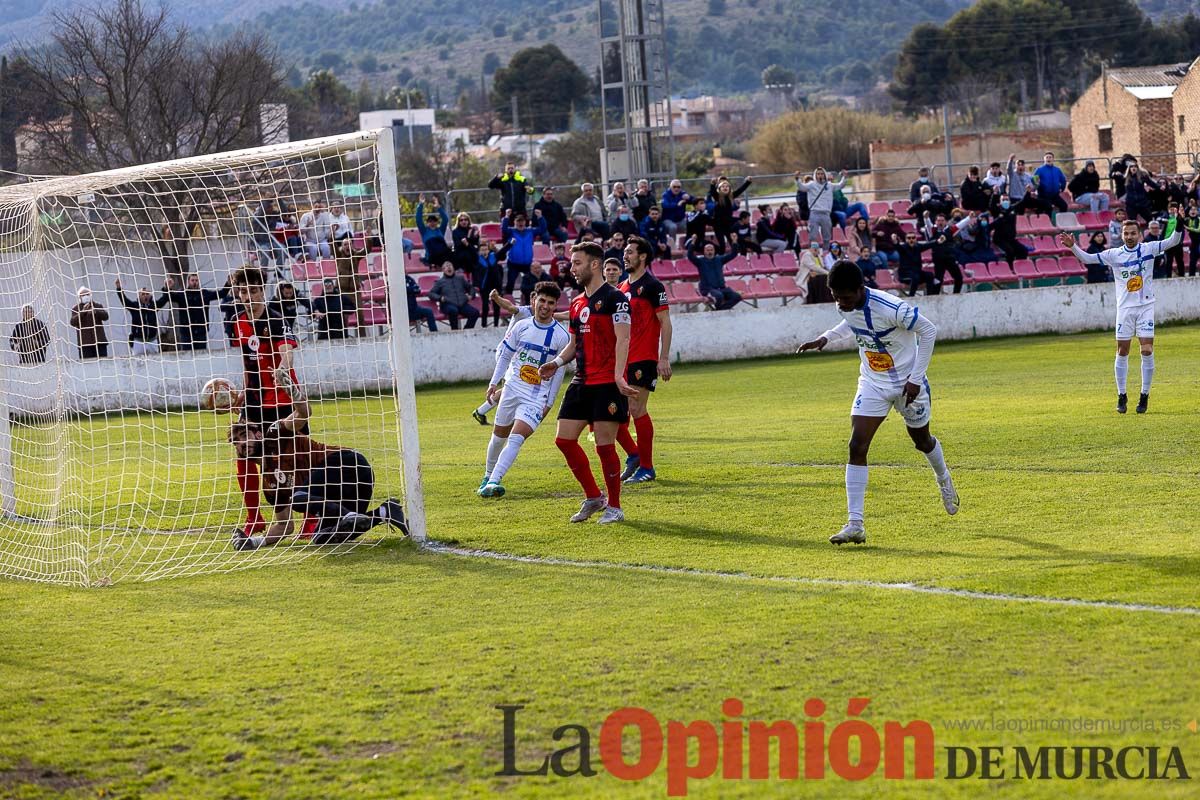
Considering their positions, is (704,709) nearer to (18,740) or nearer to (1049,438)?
(18,740)

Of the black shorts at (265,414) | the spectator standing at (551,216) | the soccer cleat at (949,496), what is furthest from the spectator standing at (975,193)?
the black shorts at (265,414)

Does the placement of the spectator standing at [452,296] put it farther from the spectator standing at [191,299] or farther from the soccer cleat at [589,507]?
the soccer cleat at [589,507]

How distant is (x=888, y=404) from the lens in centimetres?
896

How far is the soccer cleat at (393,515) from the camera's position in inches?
386

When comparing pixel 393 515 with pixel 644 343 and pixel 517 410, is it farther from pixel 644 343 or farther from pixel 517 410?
pixel 644 343

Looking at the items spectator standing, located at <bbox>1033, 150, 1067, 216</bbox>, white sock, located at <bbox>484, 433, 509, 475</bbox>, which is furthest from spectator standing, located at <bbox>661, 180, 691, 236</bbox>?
white sock, located at <bbox>484, 433, 509, 475</bbox>

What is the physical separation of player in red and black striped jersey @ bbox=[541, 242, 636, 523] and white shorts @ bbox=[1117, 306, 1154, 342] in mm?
7010

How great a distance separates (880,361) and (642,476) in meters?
3.57

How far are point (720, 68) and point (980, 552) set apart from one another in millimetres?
174404

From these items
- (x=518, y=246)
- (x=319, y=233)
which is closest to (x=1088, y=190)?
(x=518, y=246)

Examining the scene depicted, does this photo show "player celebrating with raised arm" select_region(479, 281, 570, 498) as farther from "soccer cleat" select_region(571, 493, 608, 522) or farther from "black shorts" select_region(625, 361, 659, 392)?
"soccer cleat" select_region(571, 493, 608, 522)

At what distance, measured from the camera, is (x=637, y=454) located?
39.9 feet

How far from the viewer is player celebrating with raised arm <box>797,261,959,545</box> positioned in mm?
8672

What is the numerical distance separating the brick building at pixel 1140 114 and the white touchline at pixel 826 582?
54.3 m
